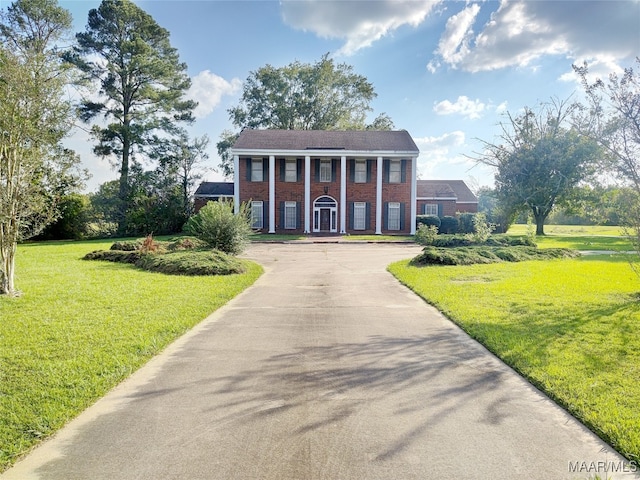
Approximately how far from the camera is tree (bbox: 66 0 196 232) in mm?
32344

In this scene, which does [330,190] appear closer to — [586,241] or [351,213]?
[351,213]

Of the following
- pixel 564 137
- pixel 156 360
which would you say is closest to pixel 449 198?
pixel 564 137

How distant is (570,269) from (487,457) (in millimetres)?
11469

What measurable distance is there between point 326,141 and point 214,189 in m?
10.9

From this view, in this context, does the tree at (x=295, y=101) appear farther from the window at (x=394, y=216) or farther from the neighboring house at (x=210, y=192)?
the window at (x=394, y=216)

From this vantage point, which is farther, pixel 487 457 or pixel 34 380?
pixel 34 380

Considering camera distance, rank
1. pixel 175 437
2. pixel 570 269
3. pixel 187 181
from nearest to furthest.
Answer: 1. pixel 175 437
2. pixel 570 269
3. pixel 187 181

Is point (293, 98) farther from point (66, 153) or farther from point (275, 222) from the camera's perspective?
point (66, 153)

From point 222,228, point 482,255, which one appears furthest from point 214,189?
point 482,255

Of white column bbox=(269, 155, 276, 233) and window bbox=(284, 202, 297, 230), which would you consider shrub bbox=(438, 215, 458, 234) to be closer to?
window bbox=(284, 202, 297, 230)

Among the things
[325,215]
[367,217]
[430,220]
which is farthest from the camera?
[325,215]

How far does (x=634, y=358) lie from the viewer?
183 inches

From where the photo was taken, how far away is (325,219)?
105 ft

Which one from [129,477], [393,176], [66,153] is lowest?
[129,477]
